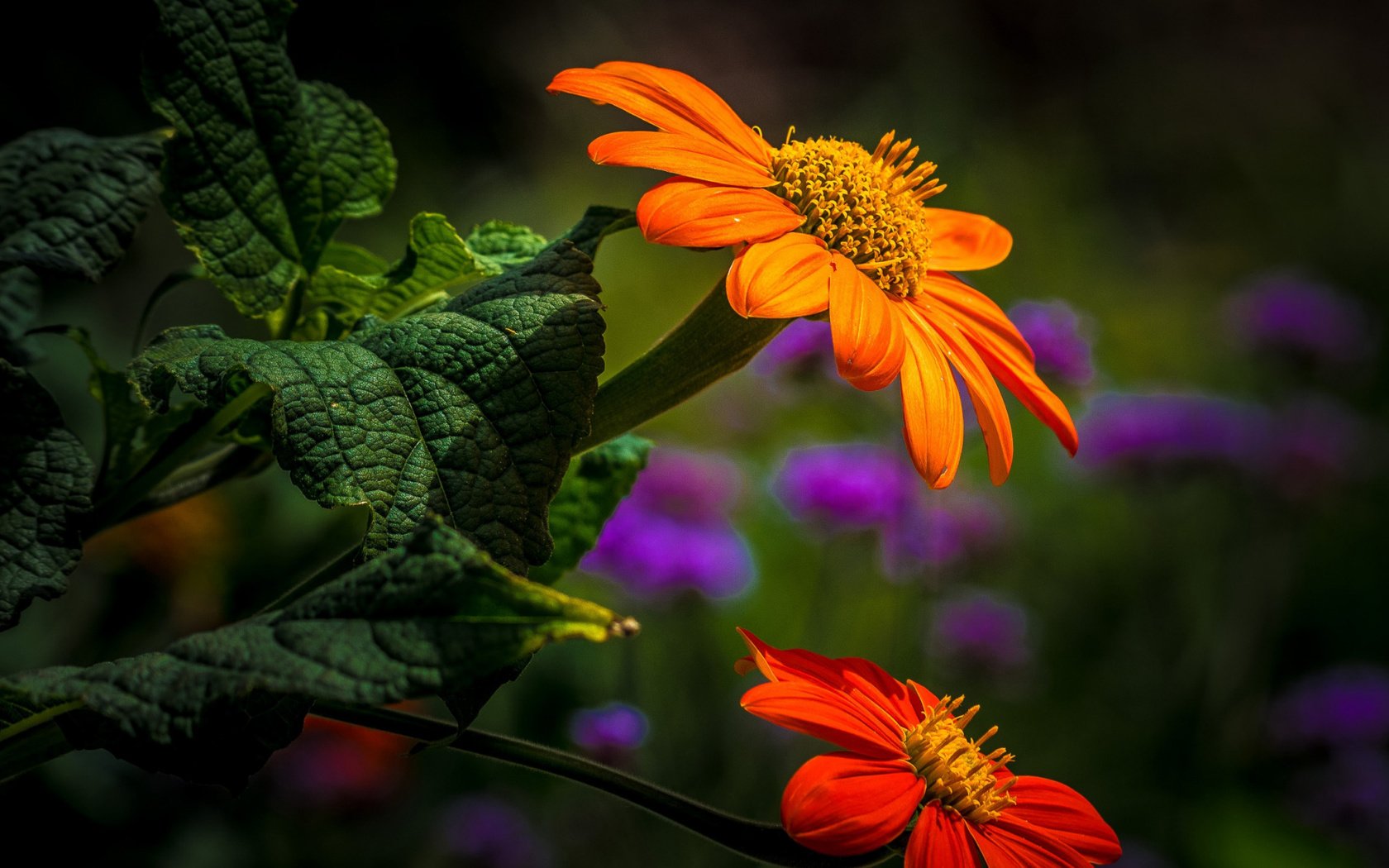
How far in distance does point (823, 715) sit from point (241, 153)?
0.99ft

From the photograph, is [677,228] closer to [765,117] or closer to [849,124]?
[849,124]

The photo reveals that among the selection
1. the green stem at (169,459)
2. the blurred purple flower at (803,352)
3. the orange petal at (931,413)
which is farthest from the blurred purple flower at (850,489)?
the green stem at (169,459)

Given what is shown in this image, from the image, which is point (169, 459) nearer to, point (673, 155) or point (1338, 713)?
point (673, 155)

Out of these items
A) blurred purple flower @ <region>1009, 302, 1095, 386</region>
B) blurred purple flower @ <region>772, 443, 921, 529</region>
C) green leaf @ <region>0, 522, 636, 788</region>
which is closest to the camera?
green leaf @ <region>0, 522, 636, 788</region>

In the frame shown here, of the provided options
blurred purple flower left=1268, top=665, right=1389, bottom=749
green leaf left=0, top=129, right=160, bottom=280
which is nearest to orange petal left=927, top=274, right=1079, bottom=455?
green leaf left=0, top=129, right=160, bottom=280

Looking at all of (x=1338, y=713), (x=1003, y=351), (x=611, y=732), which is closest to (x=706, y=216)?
(x=1003, y=351)

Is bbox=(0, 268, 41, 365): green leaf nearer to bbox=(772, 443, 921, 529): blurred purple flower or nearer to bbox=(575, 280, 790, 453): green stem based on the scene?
bbox=(575, 280, 790, 453): green stem

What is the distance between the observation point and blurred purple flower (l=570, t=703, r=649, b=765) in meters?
0.80

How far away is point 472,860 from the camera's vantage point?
1.11m

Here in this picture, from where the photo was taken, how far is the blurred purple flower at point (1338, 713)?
1535mm

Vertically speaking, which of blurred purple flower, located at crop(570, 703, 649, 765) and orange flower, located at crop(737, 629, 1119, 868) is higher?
blurred purple flower, located at crop(570, 703, 649, 765)

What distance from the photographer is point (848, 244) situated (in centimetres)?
48

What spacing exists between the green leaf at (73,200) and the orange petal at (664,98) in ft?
0.59

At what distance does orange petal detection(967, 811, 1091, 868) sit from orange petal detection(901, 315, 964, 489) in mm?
133
